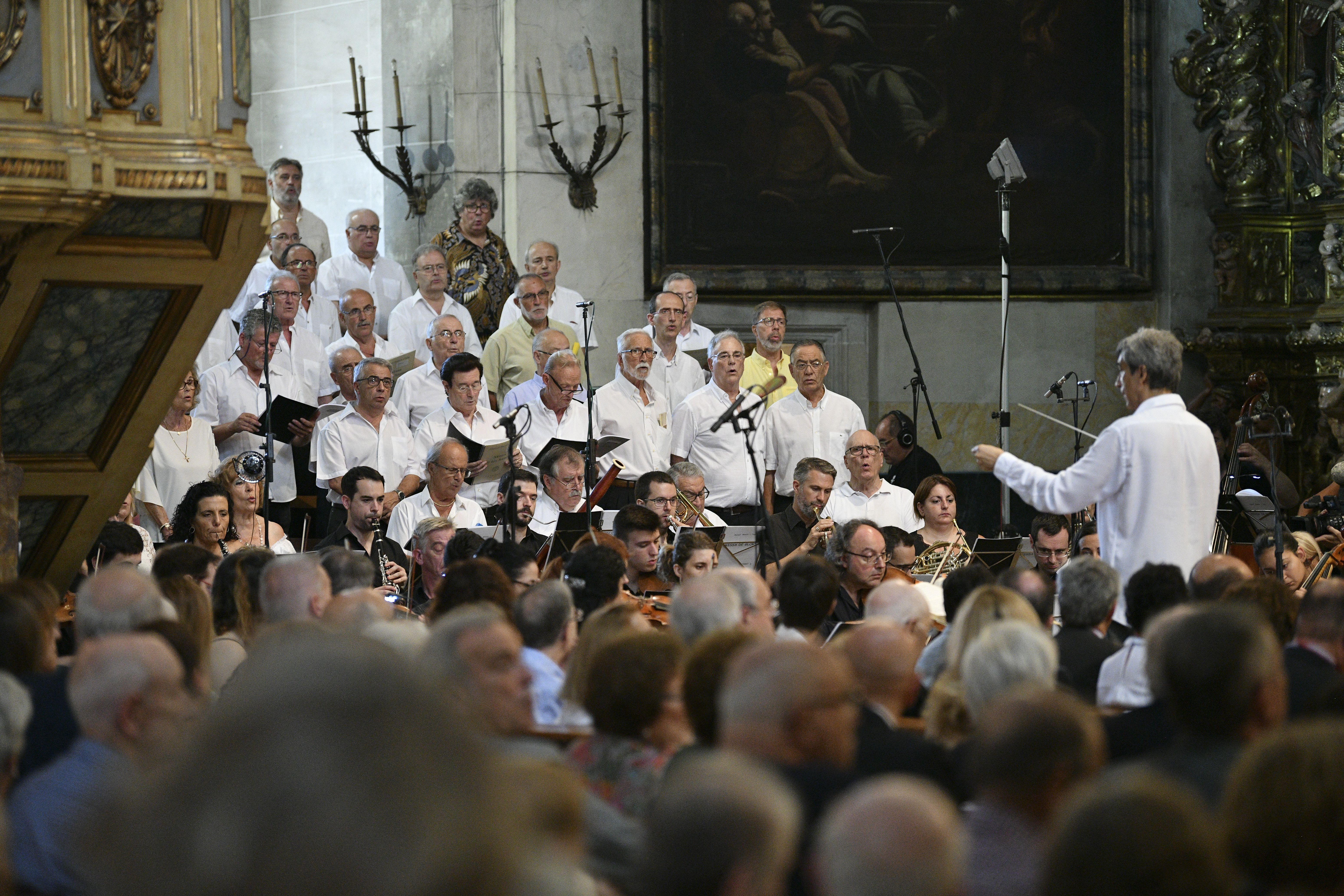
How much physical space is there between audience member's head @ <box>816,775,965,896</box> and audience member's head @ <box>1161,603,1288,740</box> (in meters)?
1.38

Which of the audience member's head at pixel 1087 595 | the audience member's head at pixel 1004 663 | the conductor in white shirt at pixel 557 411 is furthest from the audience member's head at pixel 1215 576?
the conductor in white shirt at pixel 557 411

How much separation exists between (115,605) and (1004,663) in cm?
244

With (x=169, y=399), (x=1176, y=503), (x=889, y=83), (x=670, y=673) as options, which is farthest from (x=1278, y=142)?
(x=670, y=673)

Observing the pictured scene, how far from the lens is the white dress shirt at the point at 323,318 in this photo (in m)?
12.2

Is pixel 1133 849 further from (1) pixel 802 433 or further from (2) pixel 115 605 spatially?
(1) pixel 802 433

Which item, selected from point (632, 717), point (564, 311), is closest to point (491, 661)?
point (632, 717)

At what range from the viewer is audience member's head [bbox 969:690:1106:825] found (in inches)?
118

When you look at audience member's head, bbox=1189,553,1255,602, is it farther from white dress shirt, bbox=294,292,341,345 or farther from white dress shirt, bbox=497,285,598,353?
white dress shirt, bbox=294,292,341,345

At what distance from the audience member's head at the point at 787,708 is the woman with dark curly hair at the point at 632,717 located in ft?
A: 1.44

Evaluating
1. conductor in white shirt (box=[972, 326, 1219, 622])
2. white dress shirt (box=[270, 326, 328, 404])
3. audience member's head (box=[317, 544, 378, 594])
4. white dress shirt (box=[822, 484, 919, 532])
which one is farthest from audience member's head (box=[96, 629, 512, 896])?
white dress shirt (box=[270, 326, 328, 404])

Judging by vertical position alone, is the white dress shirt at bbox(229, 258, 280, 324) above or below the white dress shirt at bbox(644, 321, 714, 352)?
above

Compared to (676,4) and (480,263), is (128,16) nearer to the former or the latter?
(480,263)

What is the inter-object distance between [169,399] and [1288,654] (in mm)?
4583

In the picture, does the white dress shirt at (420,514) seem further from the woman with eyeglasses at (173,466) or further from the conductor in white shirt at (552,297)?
the conductor in white shirt at (552,297)
